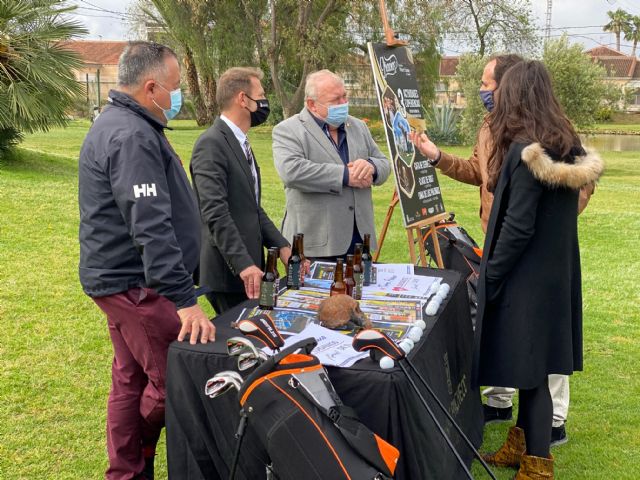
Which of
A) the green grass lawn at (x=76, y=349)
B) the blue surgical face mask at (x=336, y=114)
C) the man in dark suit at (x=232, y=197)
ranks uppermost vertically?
the blue surgical face mask at (x=336, y=114)

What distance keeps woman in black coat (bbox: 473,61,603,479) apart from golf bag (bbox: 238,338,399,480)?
1.19 meters

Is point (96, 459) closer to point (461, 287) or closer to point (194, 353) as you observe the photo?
point (194, 353)

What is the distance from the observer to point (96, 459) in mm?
3629

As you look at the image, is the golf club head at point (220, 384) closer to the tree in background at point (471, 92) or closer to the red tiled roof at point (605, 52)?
the tree in background at point (471, 92)

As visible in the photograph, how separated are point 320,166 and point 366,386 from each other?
77.4 inches

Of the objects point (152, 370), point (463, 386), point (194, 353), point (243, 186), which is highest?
point (243, 186)

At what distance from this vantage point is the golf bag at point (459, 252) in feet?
14.0

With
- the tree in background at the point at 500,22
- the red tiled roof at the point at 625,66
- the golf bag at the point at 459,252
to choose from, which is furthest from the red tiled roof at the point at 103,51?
the golf bag at the point at 459,252

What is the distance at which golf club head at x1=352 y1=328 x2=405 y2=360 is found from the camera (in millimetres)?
2273

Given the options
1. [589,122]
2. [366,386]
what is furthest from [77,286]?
[589,122]

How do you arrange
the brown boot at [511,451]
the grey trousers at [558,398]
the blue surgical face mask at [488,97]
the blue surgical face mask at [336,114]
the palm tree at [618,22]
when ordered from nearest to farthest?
the brown boot at [511,451] → the grey trousers at [558,398] → the blue surgical face mask at [488,97] → the blue surgical face mask at [336,114] → the palm tree at [618,22]

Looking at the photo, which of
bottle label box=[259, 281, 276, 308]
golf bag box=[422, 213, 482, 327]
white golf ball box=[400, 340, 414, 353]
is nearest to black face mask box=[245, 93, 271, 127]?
bottle label box=[259, 281, 276, 308]

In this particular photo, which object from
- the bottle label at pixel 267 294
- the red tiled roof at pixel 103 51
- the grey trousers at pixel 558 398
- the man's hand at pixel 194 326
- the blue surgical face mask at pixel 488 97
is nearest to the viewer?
the man's hand at pixel 194 326

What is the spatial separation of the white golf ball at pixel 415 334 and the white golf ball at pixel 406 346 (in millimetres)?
64
